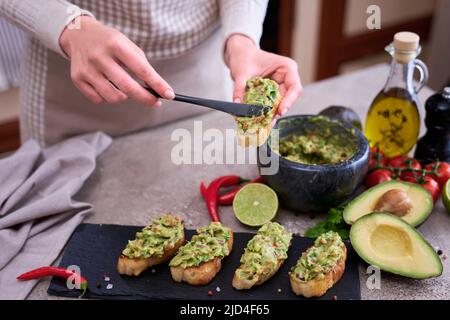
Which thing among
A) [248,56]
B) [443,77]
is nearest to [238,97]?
[248,56]

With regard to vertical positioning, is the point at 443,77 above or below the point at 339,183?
below

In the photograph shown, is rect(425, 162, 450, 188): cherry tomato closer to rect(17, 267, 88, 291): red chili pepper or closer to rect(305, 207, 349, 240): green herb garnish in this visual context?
rect(305, 207, 349, 240): green herb garnish

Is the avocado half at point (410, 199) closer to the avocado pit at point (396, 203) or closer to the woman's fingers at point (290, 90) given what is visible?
the avocado pit at point (396, 203)

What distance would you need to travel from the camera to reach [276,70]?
156cm

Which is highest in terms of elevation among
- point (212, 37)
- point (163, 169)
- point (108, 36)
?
point (108, 36)

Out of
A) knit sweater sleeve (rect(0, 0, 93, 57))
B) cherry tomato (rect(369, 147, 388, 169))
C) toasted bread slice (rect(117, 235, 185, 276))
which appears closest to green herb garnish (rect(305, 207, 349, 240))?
cherry tomato (rect(369, 147, 388, 169))

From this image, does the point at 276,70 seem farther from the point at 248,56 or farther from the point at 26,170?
the point at 26,170

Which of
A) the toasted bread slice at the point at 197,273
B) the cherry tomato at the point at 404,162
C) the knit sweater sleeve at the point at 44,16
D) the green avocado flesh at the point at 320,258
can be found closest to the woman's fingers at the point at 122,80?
the knit sweater sleeve at the point at 44,16

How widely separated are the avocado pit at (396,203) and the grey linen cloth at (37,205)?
0.79 m

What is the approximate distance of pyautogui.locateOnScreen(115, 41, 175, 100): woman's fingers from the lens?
1.30 m

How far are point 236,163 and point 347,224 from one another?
1.47 feet

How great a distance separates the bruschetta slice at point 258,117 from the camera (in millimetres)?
1424

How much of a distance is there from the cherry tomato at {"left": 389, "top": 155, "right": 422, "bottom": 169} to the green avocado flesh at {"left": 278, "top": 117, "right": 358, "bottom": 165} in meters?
Result: 0.18

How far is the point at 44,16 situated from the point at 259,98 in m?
0.61
